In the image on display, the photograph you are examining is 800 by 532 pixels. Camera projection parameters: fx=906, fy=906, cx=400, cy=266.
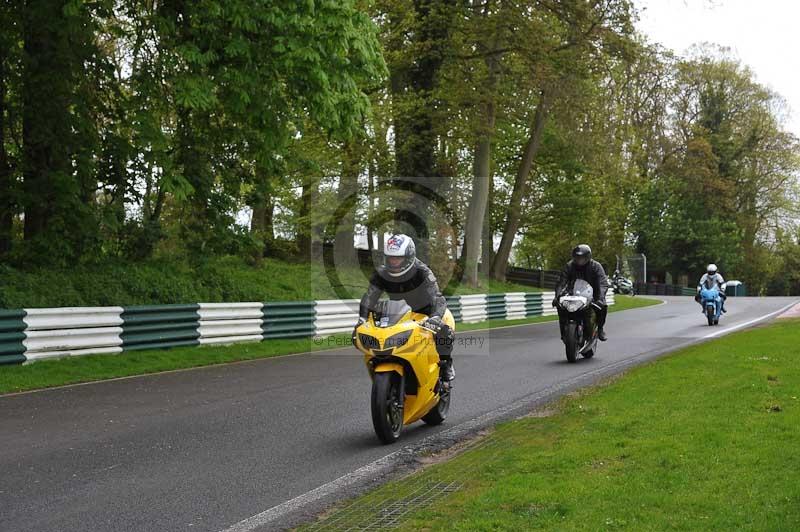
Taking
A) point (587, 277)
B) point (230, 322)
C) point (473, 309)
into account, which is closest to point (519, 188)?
point (473, 309)

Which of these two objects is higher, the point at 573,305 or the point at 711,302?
the point at 573,305

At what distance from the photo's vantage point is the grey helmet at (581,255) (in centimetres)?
1605

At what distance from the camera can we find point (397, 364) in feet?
27.6

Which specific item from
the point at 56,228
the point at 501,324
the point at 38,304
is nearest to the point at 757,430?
the point at 38,304

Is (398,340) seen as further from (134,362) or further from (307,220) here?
(307,220)

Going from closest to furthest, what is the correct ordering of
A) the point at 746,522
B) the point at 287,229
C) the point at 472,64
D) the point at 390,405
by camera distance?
the point at 746,522 → the point at 390,405 → the point at 472,64 → the point at 287,229

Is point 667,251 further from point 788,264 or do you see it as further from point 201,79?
point 201,79

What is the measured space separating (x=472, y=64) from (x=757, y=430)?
23643 millimetres

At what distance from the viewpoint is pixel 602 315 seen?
53.6 ft

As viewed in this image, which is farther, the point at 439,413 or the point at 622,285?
the point at 622,285

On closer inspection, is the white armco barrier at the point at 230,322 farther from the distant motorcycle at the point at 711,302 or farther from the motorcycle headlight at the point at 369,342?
the distant motorcycle at the point at 711,302

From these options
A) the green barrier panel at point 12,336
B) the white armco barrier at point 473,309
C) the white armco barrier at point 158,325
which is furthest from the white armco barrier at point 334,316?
the green barrier panel at point 12,336

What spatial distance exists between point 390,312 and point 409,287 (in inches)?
22.0

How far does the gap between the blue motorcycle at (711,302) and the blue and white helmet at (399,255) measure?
→ 18.9m
